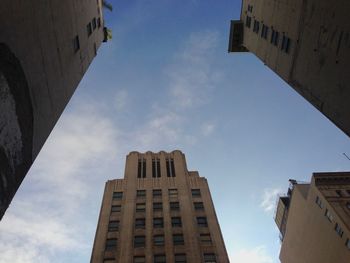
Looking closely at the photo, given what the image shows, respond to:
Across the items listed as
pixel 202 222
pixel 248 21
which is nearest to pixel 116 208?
pixel 202 222

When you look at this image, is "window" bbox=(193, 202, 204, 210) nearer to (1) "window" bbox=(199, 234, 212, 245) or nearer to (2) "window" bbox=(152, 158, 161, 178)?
(1) "window" bbox=(199, 234, 212, 245)

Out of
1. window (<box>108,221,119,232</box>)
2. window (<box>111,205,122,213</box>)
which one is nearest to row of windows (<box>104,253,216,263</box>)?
window (<box>108,221,119,232</box>)

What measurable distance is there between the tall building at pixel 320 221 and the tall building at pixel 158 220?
800 inches

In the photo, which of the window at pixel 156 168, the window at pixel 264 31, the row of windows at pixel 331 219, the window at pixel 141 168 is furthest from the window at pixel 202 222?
the window at pixel 264 31

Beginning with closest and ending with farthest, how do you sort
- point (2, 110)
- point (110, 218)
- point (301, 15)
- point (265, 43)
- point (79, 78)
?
point (2, 110), point (301, 15), point (79, 78), point (265, 43), point (110, 218)

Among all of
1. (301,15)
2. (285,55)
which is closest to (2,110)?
(301,15)

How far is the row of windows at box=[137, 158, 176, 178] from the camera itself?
60991 mm

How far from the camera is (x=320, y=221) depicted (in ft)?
196

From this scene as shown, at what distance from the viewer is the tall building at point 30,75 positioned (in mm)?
11875

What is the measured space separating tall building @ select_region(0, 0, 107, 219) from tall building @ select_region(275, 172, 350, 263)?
4803 cm

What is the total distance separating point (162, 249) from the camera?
141 feet

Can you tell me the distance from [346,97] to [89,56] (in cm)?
1810

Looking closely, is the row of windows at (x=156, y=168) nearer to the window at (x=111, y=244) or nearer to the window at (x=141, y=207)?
the window at (x=141, y=207)

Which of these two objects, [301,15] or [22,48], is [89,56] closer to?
[22,48]
